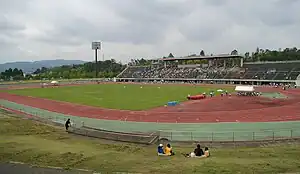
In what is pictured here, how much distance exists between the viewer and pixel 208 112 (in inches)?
1455

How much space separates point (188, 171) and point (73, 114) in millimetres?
27428

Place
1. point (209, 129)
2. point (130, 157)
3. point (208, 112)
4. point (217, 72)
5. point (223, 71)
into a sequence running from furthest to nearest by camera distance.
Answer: point (217, 72) < point (223, 71) < point (208, 112) < point (209, 129) < point (130, 157)

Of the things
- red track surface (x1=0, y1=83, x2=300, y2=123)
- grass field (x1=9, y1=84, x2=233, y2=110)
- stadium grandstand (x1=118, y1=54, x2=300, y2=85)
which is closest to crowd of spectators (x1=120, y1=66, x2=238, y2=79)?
stadium grandstand (x1=118, y1=54, x2=300, y2=85)

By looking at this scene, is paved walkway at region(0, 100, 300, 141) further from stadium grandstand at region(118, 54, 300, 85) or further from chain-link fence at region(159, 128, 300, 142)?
stadium grandstand at region(118, 54, 300, 85)

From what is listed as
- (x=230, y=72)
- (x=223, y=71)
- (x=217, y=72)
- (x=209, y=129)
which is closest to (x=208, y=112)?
(x=209, y=129)

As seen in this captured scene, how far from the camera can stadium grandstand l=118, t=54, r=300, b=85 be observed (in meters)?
86.9

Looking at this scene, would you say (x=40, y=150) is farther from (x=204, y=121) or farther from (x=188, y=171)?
(x=204, y=121)

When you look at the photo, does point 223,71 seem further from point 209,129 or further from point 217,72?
point 209,129

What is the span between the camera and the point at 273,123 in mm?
29641

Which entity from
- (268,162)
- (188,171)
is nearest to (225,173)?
(188,171)

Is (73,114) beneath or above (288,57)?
beneath

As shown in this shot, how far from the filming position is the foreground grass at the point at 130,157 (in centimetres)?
1345

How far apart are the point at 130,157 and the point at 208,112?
22264 mm

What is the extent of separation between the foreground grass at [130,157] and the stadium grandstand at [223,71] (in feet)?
230
